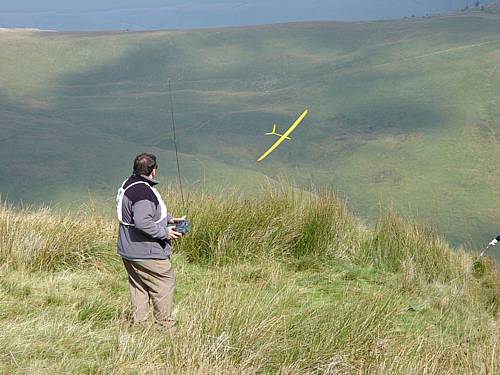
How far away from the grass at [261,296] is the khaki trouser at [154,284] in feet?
0.44

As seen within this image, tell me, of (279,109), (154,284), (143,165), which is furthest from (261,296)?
(279,109)

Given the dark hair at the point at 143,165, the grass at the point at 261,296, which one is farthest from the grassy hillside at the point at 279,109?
the dark hair at the point at 143,165

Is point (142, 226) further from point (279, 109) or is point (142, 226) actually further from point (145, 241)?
point (279, 109)

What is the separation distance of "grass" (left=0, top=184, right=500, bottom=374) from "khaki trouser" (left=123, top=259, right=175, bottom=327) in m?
0.13

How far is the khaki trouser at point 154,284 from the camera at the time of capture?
4.70 m

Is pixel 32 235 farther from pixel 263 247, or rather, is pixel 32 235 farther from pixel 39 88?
pixel 39 88

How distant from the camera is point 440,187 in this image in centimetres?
5956

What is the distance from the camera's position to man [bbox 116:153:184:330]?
4590 mm

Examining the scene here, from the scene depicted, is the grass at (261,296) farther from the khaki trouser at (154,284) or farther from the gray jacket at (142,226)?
the gray jacket at (142,226)

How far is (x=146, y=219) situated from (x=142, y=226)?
5 centimetres

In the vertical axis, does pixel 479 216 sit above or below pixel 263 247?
below

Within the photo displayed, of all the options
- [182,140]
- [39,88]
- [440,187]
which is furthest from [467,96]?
[39,88]

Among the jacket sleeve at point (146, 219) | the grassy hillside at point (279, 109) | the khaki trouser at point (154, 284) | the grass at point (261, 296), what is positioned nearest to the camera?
the grass at point (261, 296)

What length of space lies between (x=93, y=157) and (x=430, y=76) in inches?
1580
